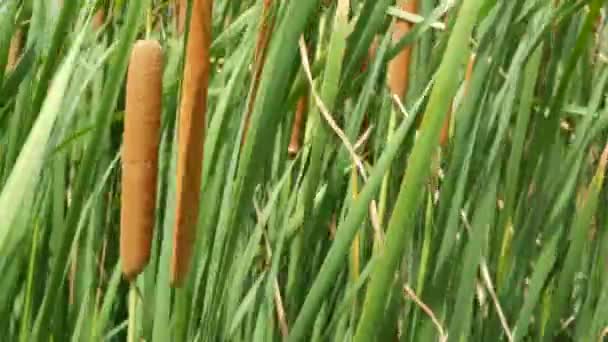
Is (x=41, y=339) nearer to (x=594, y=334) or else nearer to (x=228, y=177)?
(x=228, y=177)

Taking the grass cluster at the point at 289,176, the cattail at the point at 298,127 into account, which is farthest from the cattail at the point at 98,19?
the cattail at the point at 298,127

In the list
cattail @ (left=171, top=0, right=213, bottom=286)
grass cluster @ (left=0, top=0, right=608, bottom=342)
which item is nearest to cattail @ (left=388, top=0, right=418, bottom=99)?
grass cluster @ (left=0, top=0, right=608, bottom=342)

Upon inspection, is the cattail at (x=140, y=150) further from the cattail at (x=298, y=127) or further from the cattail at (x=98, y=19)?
the cattail at (x=98, y=19)

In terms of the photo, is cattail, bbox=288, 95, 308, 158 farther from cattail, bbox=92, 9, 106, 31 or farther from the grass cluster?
cattail, bbox=92, 9, 106, 31

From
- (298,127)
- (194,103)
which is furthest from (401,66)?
(194,103)

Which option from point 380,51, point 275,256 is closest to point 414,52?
point 380,51

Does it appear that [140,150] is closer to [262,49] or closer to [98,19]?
[262,49]

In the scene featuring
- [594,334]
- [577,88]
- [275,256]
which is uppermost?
[577,88]
